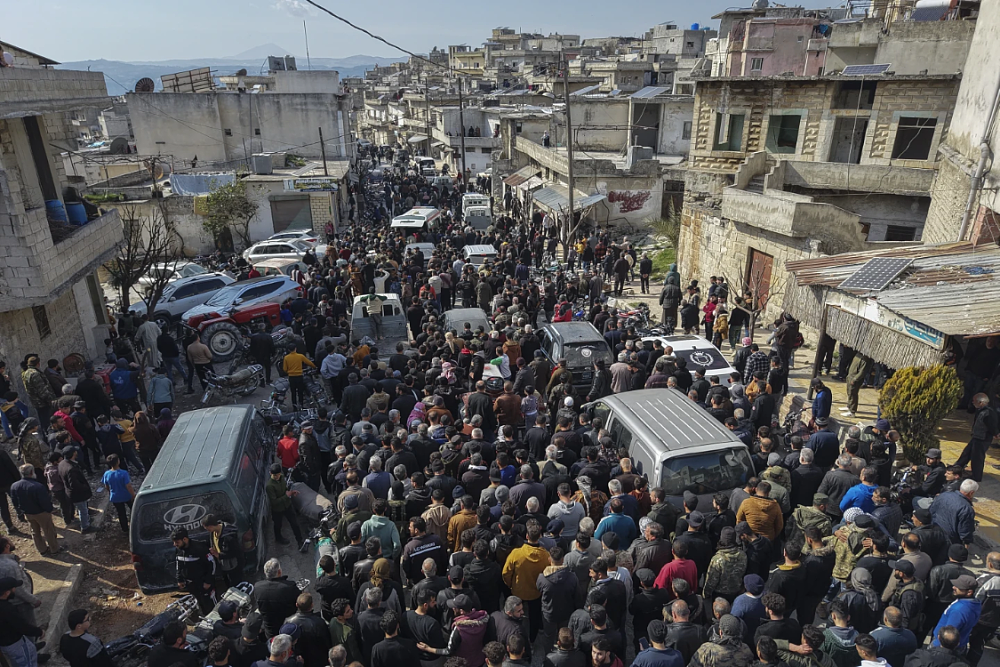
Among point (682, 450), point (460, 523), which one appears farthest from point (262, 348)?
point (682, 450)

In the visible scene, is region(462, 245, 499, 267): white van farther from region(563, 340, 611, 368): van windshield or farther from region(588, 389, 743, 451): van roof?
region(588, 389, 743, 451): van roof

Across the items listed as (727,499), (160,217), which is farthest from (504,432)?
(160,217)

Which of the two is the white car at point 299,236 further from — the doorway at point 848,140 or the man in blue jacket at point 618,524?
the man in blue jacket at point 618,524

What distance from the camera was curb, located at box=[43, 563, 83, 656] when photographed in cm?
675

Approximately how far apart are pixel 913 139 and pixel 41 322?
22413mm

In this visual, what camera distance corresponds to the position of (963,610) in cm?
508

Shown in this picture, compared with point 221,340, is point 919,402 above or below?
above

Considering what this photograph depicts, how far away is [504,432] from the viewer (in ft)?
28.2

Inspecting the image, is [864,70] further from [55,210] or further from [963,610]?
[55,210]

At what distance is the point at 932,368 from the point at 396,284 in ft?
40.3

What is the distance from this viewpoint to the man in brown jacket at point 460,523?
21.3 feet

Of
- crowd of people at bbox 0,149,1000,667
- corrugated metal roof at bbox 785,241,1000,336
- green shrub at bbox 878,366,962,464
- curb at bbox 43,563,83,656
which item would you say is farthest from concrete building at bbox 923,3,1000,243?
curb at bbox 43,563,83,656

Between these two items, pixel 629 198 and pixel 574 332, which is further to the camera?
pixel 629 198

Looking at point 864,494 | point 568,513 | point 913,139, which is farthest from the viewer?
point 913,139
